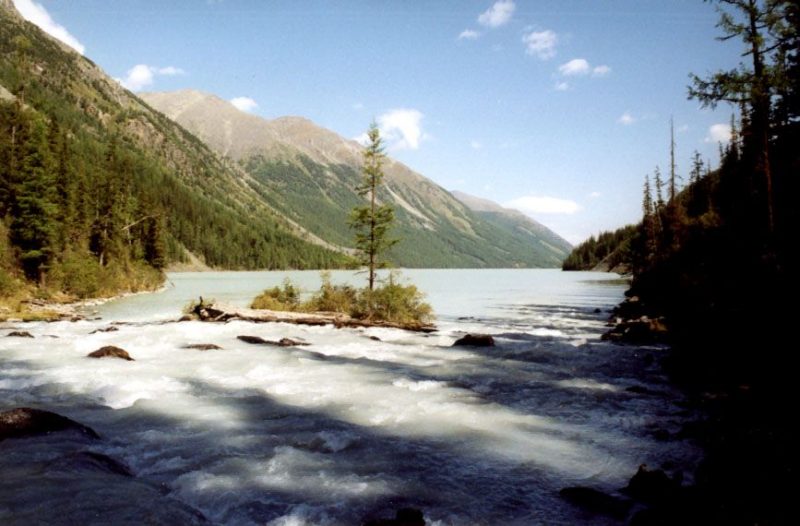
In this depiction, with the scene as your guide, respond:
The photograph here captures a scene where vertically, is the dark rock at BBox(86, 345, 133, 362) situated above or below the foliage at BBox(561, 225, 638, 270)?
below

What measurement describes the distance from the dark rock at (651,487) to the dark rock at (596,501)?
0.27 metres

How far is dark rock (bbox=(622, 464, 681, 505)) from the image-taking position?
6.67 metres

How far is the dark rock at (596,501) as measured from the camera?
255 inches

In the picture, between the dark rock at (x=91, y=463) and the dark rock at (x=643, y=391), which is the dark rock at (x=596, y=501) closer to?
the dark rock at (x=91, y=463)

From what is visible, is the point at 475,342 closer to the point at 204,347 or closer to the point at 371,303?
the point at 371,303

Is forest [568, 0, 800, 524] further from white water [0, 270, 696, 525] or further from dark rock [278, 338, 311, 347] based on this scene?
dark rock [278, 338, 311, 347]

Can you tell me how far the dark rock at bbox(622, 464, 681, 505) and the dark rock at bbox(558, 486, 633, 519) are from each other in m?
0.27

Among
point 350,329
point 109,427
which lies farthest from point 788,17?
point 109,427

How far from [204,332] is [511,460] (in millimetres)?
19451

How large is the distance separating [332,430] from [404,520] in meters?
4.29

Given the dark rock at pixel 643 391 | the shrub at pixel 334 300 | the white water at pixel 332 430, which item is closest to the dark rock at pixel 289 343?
the white water at pixel 332 430

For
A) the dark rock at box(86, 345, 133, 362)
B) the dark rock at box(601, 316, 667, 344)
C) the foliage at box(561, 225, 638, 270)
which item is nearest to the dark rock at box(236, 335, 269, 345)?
Answer: the dark rock at box(86, 345, 133, 362)

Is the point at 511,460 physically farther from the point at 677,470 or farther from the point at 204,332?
the point at 204,332

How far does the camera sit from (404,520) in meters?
5.77
